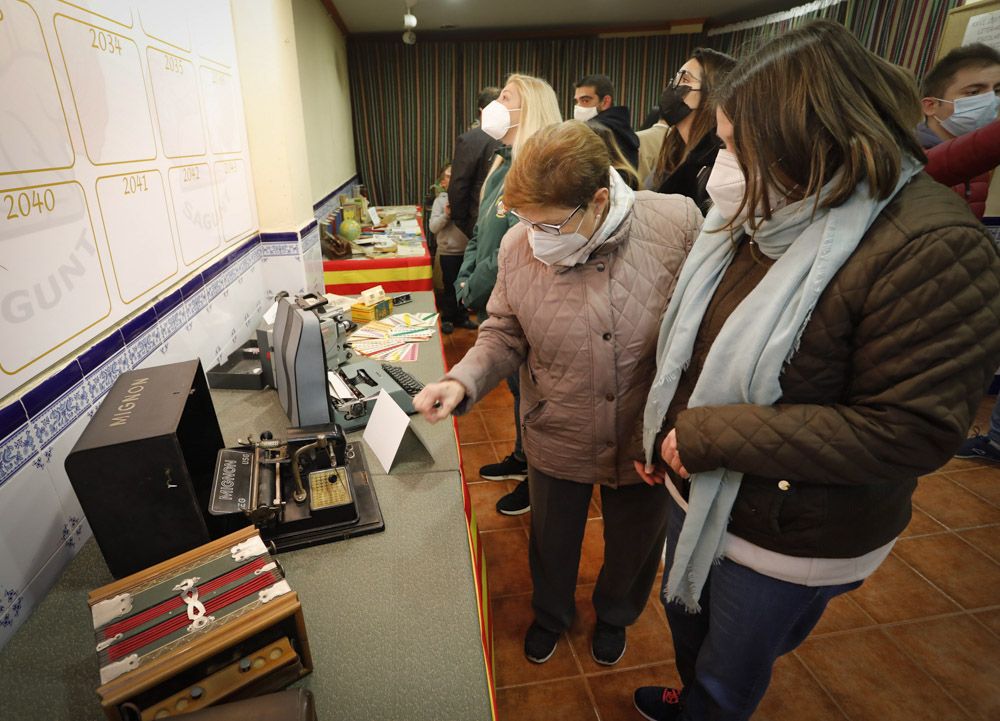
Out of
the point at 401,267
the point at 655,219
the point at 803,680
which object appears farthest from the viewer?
the point at 401,267

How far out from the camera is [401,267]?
3309mm

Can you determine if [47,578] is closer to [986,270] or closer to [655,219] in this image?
[655,219]

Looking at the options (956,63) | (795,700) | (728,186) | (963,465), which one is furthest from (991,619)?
(956,63)

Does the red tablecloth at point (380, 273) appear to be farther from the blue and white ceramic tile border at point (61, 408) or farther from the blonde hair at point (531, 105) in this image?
the blue and white ceramic tile border at point (61, 408)

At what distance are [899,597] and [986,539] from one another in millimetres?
637

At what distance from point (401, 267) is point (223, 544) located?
2.52 m

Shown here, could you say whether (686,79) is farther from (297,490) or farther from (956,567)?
(956,567)

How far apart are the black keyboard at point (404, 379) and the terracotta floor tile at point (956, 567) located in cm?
203

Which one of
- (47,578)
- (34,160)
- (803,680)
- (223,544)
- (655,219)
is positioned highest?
(34,160)

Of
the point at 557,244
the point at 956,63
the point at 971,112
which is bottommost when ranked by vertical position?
the point at 557,244

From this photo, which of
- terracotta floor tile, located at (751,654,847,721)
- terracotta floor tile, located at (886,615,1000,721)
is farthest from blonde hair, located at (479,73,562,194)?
terracotta floor tile, located at (886,615,1000,721)

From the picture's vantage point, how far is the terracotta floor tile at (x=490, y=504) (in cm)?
236

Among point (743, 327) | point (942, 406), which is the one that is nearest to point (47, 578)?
point (743, 327)

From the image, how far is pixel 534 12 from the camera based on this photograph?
5172 mm
